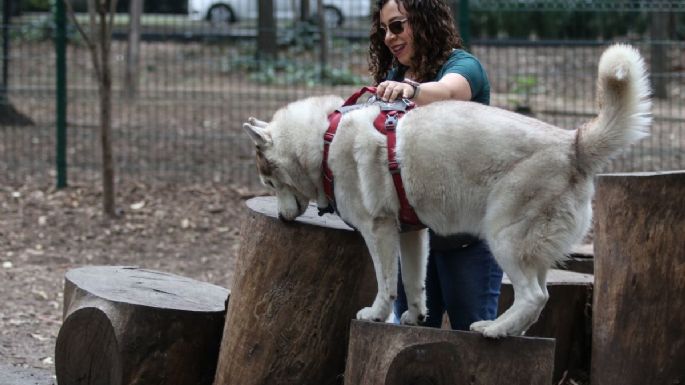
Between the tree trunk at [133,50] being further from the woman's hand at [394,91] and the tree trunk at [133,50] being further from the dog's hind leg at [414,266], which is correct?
the woman's hand at [394,91]

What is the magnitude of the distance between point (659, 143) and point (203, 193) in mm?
5089

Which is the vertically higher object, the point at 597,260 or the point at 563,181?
the point at 563,181

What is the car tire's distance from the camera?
13477 mm

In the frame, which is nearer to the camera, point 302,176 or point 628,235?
point 302,176

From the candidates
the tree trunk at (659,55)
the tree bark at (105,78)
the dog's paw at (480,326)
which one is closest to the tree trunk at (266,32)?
the tree bark at (105,78)

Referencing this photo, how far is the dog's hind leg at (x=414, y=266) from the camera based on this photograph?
4797 mm

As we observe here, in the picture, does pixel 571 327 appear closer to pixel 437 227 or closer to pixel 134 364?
pixel 437 227

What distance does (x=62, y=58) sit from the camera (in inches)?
419

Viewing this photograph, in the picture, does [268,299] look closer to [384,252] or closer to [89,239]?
[384,252]

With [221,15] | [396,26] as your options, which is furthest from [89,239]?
[221,15]

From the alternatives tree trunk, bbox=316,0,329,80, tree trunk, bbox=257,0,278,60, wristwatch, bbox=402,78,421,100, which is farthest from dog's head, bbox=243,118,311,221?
tree trunk, bbox=316,0,329,80

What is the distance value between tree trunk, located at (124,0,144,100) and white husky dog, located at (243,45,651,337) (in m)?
9.58

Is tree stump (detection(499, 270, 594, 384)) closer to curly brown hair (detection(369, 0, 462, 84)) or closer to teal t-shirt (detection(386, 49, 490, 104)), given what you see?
teal t-shirt (detection(386, 49, 490, 104))

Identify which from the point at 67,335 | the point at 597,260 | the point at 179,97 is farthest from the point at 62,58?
the point at 597,260
